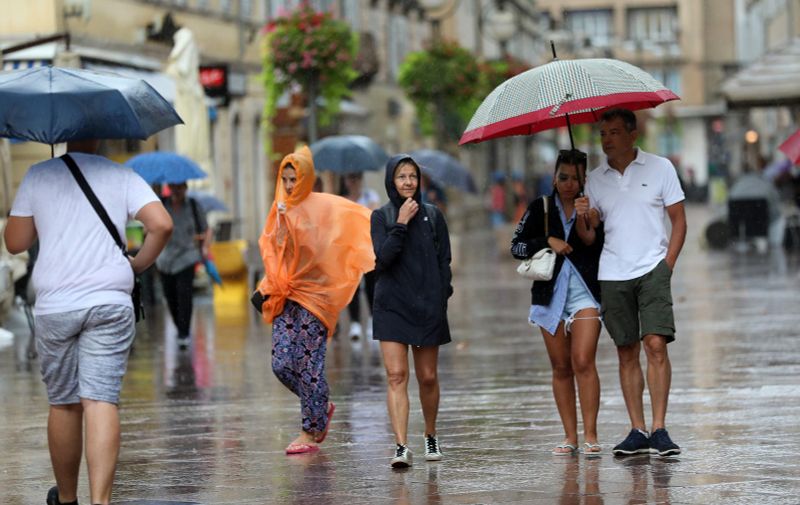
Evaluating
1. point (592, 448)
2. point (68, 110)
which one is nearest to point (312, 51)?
point (592, 448)

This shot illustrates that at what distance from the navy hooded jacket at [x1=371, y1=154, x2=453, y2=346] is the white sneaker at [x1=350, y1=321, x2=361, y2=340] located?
8261 mm

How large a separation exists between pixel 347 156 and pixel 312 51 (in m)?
10.4

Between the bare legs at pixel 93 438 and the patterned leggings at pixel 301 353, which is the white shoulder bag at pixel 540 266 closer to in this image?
the patterned leggings at pixel 301 353

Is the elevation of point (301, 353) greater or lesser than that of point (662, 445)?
greater

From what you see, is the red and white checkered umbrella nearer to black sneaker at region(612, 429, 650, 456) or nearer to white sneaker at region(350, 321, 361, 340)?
black sneaker at region(612, 429, 650, 456)

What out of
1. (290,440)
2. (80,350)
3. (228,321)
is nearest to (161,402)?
(290,440)

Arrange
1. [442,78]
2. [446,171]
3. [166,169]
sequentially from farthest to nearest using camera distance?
[442,78], [446,171], [166,169]

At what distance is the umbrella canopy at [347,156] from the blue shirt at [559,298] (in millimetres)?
9932

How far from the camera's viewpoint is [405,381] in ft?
33.7

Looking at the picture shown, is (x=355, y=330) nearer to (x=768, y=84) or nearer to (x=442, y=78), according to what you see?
(x=768, y=84)

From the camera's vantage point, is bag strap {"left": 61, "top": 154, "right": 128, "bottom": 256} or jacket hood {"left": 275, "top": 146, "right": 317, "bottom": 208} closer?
bag strap {"left": 61, "top": 154, "right": 128, "bottom": 256}

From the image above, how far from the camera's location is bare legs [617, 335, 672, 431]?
1005 centimetres

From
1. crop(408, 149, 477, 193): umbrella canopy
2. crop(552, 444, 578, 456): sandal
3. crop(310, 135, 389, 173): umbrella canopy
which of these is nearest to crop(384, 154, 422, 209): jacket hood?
crop(552, 444, 578, 456): sandal

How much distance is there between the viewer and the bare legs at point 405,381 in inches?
401
